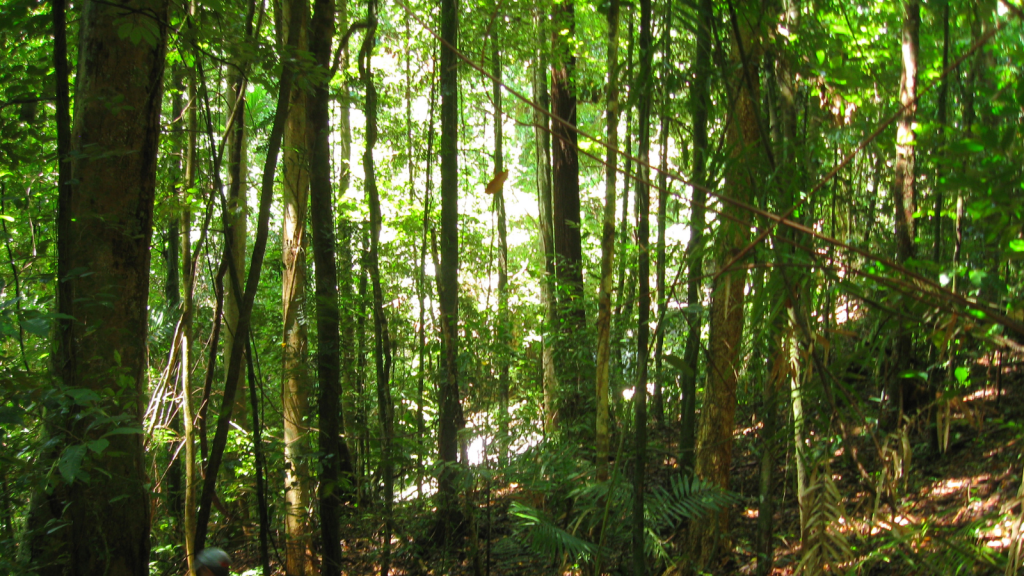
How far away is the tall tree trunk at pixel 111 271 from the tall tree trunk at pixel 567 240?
308cm

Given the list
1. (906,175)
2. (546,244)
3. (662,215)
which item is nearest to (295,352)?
(662,215)

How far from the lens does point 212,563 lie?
1949 millimetres

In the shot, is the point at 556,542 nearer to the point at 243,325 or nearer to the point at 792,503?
the point at 243,325

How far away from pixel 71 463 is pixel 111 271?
1.14 meters

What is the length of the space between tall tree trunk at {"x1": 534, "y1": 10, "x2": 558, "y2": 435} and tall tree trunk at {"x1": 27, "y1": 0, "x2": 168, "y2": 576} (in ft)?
11.4

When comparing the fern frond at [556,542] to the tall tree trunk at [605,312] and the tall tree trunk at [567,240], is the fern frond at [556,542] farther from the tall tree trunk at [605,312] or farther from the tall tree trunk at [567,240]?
the tall tree trunk at [567,240]

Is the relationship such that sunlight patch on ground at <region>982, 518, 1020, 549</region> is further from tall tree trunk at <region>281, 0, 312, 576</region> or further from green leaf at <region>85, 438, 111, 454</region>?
tall tree trunk at <region>281, 0, 312, 576</region>

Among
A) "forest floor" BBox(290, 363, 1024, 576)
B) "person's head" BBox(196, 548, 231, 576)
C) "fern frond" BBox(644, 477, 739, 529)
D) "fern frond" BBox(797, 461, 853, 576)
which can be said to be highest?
"fern frond" BBox(797, 461, 853, 576)

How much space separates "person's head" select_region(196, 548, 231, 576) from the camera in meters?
1.94

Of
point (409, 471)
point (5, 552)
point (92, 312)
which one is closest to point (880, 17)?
point (409, 471)

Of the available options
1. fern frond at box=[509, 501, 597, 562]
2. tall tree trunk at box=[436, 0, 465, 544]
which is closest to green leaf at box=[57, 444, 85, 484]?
fern frond at box=[509, 501, 597, 562]

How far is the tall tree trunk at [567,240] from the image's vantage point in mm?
5887

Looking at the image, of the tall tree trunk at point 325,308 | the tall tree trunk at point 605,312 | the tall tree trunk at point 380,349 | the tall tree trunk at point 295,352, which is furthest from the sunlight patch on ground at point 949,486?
the tall tree trunk at point 295,352

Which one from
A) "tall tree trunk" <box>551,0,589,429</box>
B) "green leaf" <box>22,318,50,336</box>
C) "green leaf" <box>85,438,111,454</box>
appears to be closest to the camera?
"green leaf" <box>22,318,50,336</box>
